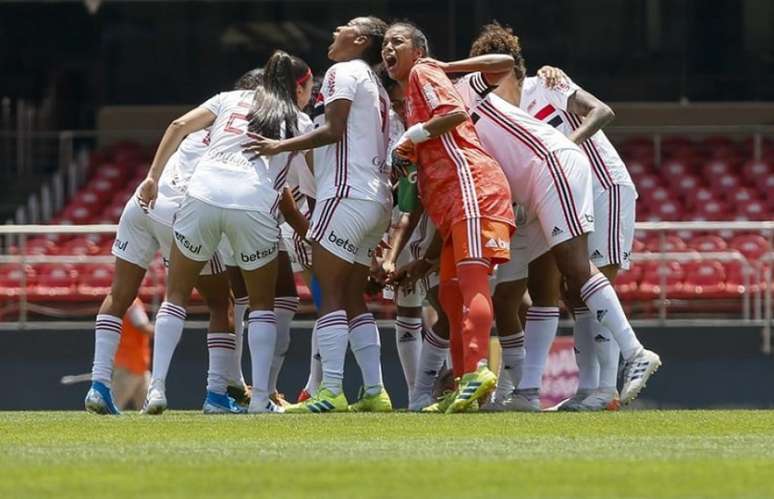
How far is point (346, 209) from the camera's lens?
8.68 meters

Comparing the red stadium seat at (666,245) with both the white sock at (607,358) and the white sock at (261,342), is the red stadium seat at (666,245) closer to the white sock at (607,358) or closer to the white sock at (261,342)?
the white sock at (607,358)

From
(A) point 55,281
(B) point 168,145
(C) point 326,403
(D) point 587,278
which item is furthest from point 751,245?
(B) point 168,145

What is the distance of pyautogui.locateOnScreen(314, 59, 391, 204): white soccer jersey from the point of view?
28.6 feet

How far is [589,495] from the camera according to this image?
4.97 meters

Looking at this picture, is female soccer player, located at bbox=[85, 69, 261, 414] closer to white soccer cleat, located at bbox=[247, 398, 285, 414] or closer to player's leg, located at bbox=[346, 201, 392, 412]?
white soccer cleat, located at bbox=[247, 398, 285, 414]

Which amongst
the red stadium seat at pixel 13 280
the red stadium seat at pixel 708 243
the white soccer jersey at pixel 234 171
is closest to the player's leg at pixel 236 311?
the white soccer jersey at pixel 234 171

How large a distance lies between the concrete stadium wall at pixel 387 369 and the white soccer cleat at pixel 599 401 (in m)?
4.99

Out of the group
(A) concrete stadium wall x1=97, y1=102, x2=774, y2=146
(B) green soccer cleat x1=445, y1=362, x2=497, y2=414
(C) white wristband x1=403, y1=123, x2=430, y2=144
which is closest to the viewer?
(B) green soccer cleat x1=445, y1=362, x2=497, y2=414

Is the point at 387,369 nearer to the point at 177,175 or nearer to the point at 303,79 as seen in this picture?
the point at 177,175

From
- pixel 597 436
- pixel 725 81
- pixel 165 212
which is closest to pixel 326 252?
pixel 165 212

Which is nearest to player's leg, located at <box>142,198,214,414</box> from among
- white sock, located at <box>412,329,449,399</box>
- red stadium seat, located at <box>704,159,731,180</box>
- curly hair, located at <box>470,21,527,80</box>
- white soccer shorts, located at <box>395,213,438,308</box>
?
white soccer shorts, located at <box>395,213,438,308</box>

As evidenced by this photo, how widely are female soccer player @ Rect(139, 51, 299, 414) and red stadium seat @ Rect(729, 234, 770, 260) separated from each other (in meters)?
6.48

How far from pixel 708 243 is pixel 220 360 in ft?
22.9

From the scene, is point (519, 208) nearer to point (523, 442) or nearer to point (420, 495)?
point (523, 442)
